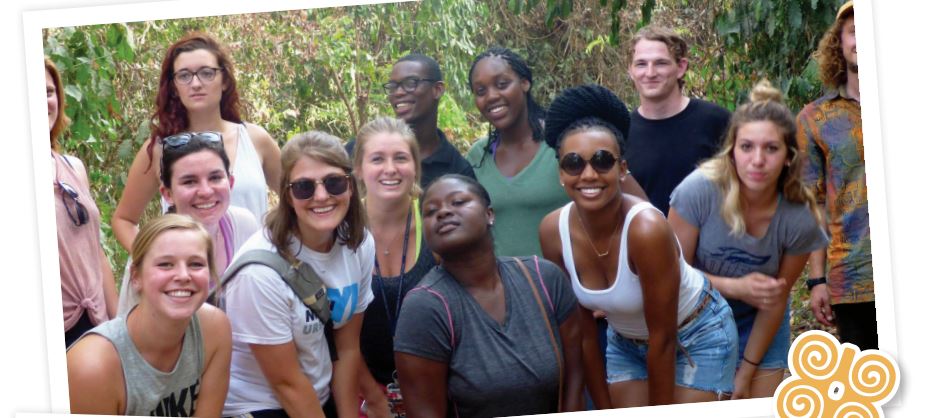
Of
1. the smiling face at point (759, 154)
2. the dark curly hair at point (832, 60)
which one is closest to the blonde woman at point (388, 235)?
the smiling face at point (759, 154)

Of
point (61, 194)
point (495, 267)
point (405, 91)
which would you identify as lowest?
point (495, 267)

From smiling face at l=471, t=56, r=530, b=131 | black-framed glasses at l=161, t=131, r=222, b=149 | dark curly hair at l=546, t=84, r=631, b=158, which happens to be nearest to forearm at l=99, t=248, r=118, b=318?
black-framed glasses at l=161, t=131, r=222, b=149

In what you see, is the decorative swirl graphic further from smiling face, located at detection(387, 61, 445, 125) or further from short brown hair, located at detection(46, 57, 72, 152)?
short brown hair, located at detection(46, 57, 72, 152)

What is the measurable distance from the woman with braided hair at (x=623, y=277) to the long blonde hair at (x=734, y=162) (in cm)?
30

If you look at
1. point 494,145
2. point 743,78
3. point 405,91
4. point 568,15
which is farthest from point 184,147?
point 743,78

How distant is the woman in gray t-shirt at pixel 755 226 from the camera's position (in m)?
5.18

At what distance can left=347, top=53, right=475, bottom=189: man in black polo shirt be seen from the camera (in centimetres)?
506

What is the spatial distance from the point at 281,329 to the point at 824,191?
95.5 inches

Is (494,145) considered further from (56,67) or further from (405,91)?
(56,67)

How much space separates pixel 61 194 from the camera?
509 centimetres

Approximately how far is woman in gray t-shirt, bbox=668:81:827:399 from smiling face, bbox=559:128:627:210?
349mm

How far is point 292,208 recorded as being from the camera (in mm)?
4898

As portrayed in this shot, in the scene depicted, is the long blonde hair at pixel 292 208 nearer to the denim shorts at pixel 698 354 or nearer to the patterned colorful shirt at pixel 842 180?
the denim shorts at pixel 698 354

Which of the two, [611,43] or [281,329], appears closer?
[281,329]
